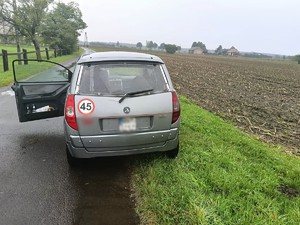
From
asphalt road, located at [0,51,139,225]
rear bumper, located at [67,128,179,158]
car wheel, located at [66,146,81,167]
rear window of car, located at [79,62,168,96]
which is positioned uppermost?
rear window of car, located at [79,62,168,96]

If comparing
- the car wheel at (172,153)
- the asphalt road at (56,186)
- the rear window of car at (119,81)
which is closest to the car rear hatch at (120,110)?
the rear window of car at (119,81)

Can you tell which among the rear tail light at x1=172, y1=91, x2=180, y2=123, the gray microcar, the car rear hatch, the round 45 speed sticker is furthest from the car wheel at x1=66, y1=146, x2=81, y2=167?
the rear tail light at x1=172, y1=91, x2=180, y2=123

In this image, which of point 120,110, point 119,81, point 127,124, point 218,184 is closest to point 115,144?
point 127,124

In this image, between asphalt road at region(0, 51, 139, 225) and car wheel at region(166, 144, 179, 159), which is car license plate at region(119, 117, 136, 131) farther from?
car wheel at region(166, 144, 179, 159)

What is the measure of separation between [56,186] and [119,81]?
1751 mm

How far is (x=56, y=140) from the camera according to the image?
5.49m

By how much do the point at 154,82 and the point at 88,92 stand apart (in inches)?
38.0

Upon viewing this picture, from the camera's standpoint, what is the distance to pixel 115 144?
372 cm

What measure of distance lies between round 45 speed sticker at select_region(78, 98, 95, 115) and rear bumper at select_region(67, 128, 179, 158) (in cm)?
36

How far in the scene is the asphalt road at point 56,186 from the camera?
9.97ft

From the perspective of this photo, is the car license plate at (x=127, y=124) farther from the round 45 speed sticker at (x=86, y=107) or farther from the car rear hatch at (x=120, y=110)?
the round 45 speed sticker at (x=86, y=107)

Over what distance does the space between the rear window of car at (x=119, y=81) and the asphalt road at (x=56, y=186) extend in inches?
49.9

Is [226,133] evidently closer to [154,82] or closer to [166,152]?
[166,152]

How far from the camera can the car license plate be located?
364cm
